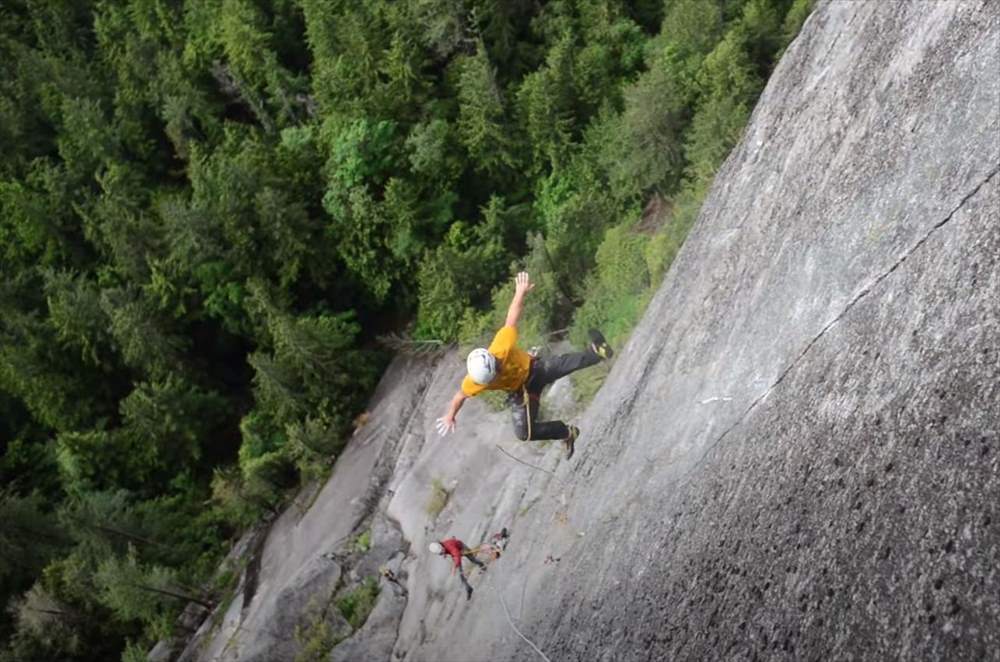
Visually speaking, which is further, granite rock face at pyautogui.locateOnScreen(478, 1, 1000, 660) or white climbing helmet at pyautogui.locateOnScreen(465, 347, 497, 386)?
white climbing helmet at pyautogui.locateOnScreen(465, 347, 497, 386)

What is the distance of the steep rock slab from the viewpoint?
4285 millimetres

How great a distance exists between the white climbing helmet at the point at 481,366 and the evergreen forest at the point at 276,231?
307 inches

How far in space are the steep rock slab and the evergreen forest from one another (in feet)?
23.3

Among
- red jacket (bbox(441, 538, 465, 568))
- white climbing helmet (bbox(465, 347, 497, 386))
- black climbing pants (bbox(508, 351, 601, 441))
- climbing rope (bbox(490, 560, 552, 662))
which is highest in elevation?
white climbing helmet (bbox(465, 347, 497, 386))

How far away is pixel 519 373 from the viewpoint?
380 inches

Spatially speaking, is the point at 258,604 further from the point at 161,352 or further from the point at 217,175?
the point at 217,175

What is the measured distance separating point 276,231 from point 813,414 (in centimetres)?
1964

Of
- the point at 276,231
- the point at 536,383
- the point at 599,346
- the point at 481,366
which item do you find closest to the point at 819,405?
the point at 481,366

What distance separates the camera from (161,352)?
81.3ft

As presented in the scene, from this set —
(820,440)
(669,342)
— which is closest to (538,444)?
(669,342)

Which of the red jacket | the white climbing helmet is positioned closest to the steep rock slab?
the red jacket

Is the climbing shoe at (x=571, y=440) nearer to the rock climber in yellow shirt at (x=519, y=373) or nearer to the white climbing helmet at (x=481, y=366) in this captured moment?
the rock climber in yellow shirt at (x=519, y=373)

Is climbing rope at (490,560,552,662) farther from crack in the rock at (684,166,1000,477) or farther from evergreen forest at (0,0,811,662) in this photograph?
evergreen forest at (0,0,811,662)

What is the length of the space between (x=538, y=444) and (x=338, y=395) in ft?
33.7
